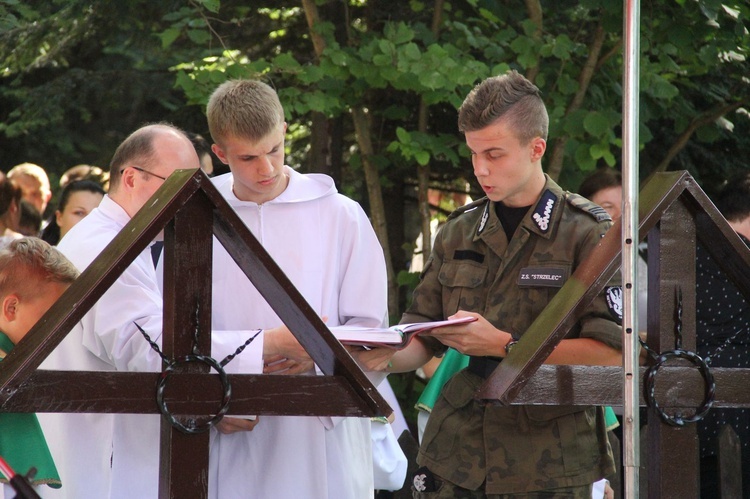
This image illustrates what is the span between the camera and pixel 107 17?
692 centimetres

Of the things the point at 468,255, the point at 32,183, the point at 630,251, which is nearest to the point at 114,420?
the point at 468,255

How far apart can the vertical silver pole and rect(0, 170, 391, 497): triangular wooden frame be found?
22.8 inches

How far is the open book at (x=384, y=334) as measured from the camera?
2748 mm

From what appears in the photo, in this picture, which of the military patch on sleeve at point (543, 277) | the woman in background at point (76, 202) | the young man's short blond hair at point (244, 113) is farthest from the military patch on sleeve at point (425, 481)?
the woman in background at point (76, 202)

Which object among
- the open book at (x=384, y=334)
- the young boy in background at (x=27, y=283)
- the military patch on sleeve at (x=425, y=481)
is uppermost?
the young boy in background at (x=27, y=283)

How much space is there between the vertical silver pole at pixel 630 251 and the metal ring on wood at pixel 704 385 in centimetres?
28

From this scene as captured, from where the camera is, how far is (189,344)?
2.45 meters

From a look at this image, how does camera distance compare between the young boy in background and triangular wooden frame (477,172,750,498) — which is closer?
triangular wooden frame (477,172,750,498)

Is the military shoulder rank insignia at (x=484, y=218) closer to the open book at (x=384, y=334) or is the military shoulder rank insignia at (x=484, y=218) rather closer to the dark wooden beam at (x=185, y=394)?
the open book at (x=384, y=334)

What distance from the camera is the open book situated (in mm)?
2748

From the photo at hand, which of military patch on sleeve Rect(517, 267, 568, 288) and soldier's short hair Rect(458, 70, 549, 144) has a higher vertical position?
soldier's short hair Rect(458, 70, 549, 144)

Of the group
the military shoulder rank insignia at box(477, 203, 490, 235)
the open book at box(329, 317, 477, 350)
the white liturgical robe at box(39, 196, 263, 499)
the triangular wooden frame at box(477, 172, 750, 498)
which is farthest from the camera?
the military shoulder rank insignia at box(477, 203, 490, 235)

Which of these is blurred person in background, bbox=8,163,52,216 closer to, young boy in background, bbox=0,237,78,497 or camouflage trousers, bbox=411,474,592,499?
young boy in background, bbox=0,237,78,497

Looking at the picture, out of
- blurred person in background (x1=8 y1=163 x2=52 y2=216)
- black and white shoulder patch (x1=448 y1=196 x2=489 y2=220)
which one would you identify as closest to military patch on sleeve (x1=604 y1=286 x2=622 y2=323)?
black and white shoulder patch (x1=448 y1=196 x2=489 y2=220)
